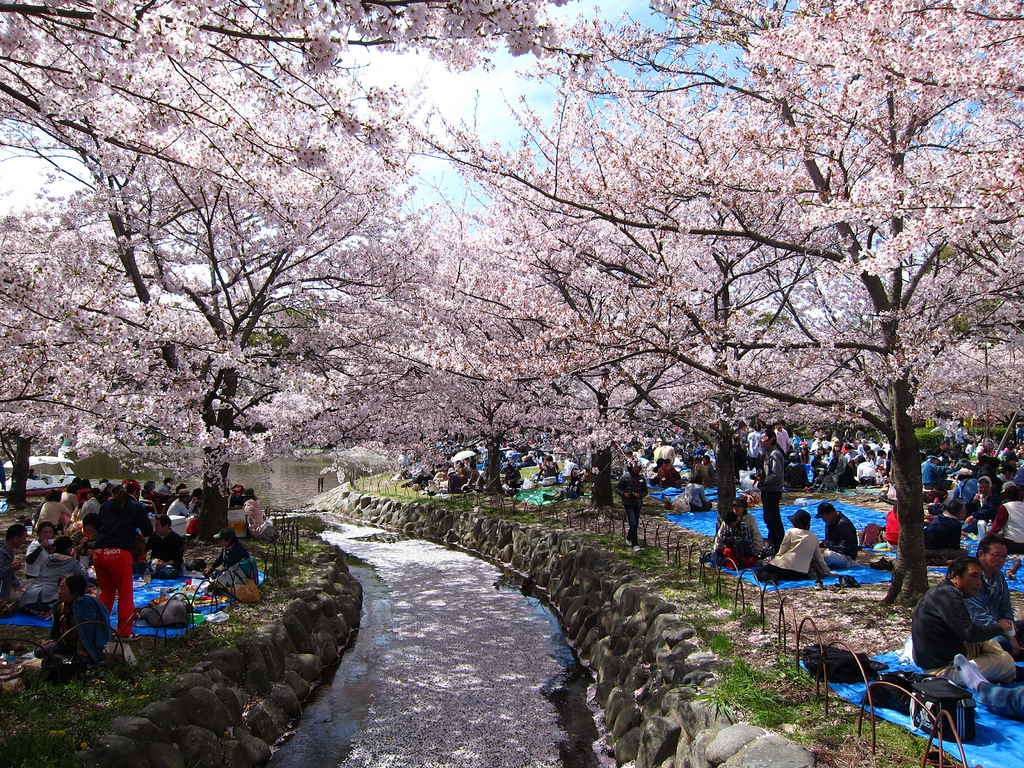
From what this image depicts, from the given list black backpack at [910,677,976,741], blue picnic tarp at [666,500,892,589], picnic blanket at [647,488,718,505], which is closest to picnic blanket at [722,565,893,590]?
blue picnic tarp at [666,500,892,589]

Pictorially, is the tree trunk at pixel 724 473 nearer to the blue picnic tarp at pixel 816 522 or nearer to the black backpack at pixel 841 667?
the blue picnic tarp at pixel 816 522

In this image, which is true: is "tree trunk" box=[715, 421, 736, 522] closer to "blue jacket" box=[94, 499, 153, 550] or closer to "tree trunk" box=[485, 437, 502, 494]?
"tree trunk" box=[485, 437, 502, 494]

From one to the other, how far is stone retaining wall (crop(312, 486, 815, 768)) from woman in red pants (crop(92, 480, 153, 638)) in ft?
14.9

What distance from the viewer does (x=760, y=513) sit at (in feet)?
43.8

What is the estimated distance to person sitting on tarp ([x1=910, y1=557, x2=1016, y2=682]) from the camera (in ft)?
14.5

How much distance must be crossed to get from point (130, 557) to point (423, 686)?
3194mm

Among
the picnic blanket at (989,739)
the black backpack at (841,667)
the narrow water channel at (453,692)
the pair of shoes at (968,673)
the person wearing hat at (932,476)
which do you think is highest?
the person wearing hat at (932,476)

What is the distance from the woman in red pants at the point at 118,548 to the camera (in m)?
6.23

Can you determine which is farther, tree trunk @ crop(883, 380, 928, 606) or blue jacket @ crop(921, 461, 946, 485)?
blue jacket @ crop(921, 461, 946, 485)

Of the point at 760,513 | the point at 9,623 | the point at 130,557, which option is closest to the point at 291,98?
the point at 130,557

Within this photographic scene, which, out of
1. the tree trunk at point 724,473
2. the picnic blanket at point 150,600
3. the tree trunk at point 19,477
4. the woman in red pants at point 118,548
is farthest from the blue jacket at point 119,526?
the tree trunk at point 19,477

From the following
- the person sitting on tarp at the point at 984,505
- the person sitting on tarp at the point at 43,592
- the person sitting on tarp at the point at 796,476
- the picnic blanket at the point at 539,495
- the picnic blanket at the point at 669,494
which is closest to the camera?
the person sitting on tarp at the point at 43,592

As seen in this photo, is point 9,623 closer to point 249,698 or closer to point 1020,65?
point 249,698

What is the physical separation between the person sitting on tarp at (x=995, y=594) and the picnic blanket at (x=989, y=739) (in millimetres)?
403
